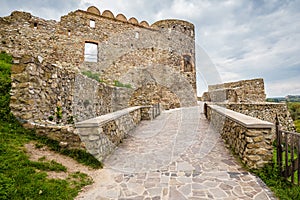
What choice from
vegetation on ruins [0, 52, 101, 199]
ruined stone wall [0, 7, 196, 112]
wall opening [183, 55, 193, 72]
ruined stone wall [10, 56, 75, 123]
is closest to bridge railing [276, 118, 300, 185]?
vegetation on ruins [0, 52, 101, 199]

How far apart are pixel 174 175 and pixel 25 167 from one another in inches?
93.2

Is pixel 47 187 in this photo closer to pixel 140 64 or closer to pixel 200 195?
pixel 200 195

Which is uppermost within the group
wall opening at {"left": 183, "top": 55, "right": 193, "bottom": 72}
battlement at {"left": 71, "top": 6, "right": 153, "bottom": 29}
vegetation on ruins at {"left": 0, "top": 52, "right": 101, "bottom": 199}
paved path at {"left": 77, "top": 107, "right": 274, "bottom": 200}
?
battlement at {"left": 71, "top": 6, "right": 153, "bottom": 29}

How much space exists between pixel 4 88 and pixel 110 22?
1166 cm

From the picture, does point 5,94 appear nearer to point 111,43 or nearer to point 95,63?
point 95,63

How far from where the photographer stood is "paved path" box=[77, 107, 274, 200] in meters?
2.43

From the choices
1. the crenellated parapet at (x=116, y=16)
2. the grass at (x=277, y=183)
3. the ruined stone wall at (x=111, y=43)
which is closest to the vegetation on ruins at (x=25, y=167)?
the grass at (x=277, y=183)

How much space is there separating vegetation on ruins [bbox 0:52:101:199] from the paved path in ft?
1.02

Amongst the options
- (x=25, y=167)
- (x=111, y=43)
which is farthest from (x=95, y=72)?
(x=25, y=167)

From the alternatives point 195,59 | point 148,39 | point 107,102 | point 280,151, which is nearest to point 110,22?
point 148,39

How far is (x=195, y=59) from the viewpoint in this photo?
19422 millimetres

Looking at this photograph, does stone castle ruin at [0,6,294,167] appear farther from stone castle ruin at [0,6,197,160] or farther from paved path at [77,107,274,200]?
paved path at [77,107,274,200]

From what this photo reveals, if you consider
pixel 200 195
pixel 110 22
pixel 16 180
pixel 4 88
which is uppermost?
pixel 110 22

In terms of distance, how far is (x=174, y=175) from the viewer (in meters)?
3.04
